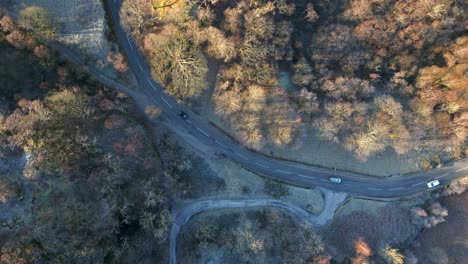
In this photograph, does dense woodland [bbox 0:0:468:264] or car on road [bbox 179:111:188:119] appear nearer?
dense woodland [bbox 0:0:468:264]

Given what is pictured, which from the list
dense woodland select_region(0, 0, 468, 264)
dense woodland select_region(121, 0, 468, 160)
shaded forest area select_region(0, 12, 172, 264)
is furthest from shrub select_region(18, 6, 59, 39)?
dense woodland select_region(121, 0, 468, 160)

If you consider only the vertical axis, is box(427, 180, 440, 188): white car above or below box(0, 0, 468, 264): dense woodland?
below

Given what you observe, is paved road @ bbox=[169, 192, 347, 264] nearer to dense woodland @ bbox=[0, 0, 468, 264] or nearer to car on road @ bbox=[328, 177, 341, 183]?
dense woodland @ bbox=[0, 0, 468, 264]

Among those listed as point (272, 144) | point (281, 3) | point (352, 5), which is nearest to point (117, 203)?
point (272, 144)

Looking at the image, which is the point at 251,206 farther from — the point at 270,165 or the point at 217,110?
the point at 217,110

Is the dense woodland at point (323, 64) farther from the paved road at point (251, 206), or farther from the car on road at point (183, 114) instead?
the paved road at point (251, 206)

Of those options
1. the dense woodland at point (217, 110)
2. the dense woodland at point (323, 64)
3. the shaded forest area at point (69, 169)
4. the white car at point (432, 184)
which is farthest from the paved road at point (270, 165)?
the shaded forest area at point (69, 169)
